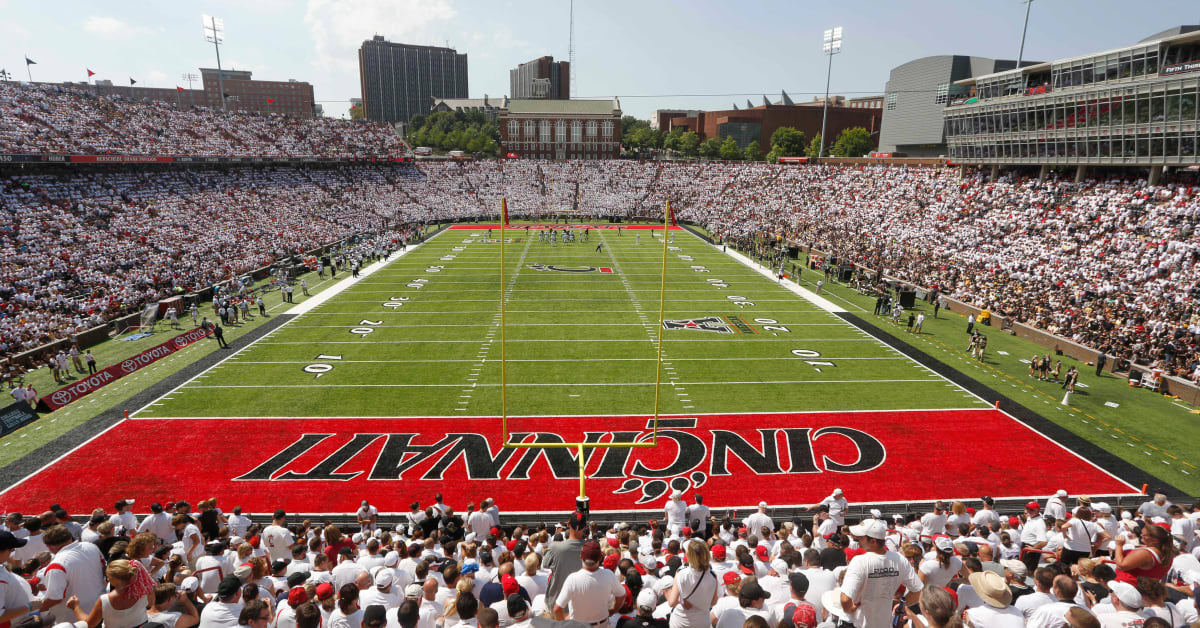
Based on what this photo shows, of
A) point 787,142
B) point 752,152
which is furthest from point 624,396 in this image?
point 787,142

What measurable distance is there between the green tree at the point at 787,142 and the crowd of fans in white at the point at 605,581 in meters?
117

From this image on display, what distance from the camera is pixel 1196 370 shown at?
1920 cm

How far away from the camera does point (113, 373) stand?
19.9 m

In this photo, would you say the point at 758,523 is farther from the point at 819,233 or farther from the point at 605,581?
the point at 819,233

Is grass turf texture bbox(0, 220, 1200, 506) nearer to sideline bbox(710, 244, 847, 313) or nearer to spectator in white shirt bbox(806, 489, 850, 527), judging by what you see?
sideline bbox(710, 244, 847, 313)

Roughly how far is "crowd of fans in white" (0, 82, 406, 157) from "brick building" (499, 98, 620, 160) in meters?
43.2

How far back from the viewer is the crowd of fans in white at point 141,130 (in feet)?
137

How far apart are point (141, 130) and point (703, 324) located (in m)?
52.8

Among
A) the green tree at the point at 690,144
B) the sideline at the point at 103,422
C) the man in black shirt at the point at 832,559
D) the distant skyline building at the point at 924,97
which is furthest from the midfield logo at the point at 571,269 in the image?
the green tree at the point at 690,144

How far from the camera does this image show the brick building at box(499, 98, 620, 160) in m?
113

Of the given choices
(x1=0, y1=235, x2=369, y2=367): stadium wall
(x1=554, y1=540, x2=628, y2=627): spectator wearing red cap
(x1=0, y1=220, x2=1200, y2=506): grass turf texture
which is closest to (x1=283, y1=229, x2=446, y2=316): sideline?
(x1=0, y1=220, x2=1200, y2=506): grass turf texture

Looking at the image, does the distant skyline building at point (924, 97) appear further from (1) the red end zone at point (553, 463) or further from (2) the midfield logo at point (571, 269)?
(1) the red end zone at point (553, 463)

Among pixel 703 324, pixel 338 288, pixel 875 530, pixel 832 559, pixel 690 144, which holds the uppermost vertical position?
pixel 690 144

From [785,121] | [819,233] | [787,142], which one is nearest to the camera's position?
[819,233]
